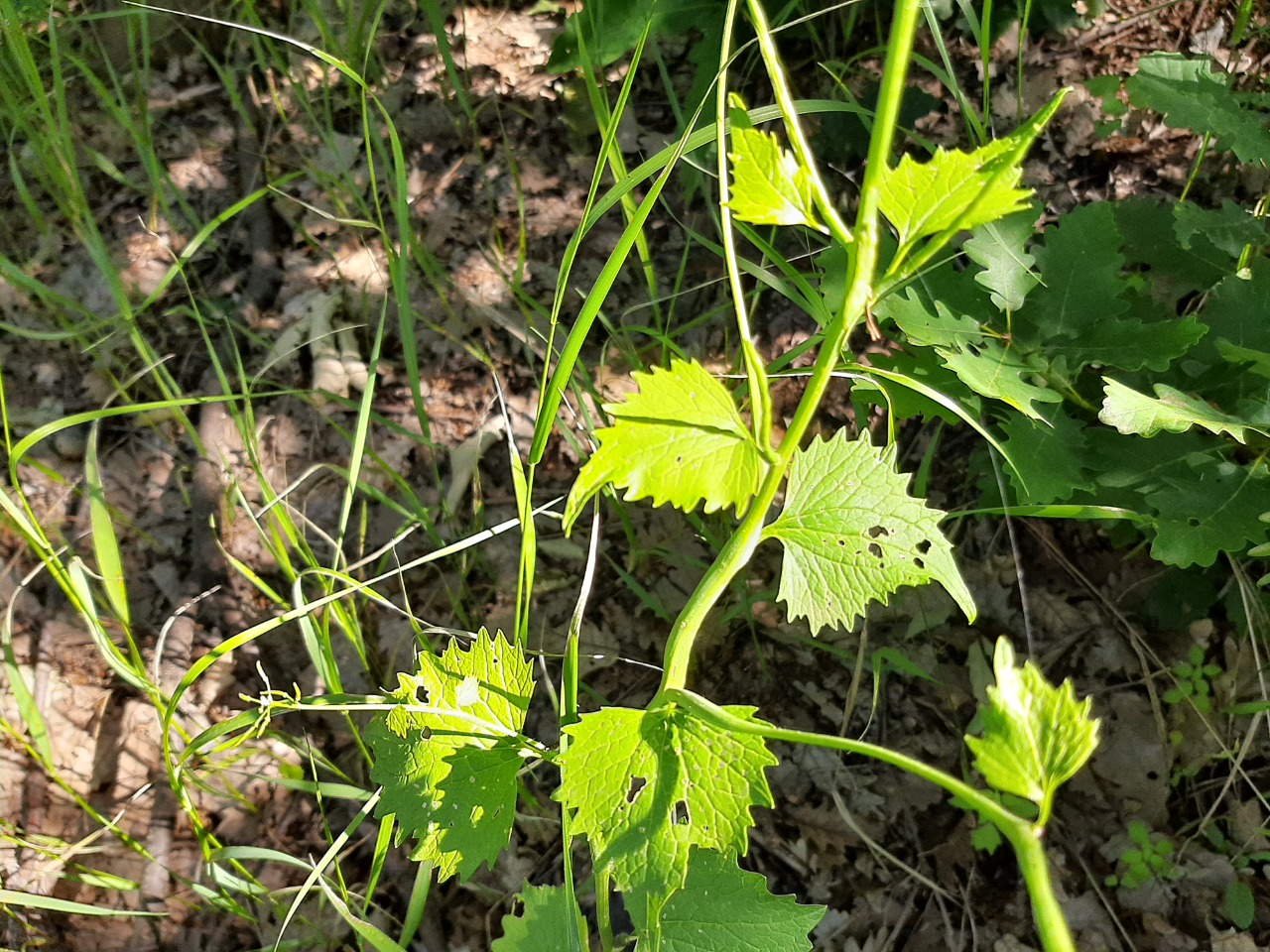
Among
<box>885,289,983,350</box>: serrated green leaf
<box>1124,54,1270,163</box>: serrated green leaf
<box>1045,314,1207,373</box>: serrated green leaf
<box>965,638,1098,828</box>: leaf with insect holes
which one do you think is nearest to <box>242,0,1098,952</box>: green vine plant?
<box>965,638,1098,828</box>: leaf with insect holes

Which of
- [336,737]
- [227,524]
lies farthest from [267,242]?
[336,737]

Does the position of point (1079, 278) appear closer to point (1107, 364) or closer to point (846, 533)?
point (1107, 364)

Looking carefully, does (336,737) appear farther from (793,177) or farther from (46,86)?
(46,86)

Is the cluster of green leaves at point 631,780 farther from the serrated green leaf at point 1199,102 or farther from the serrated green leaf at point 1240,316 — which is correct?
the serrated green leaf at point 1199,102

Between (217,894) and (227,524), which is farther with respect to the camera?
(227,524)

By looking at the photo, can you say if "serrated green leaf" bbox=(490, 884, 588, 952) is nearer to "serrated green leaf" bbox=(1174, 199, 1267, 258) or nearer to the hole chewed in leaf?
the hole chewed in leaf

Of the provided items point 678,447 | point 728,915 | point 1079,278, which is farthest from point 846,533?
point 1079,278
